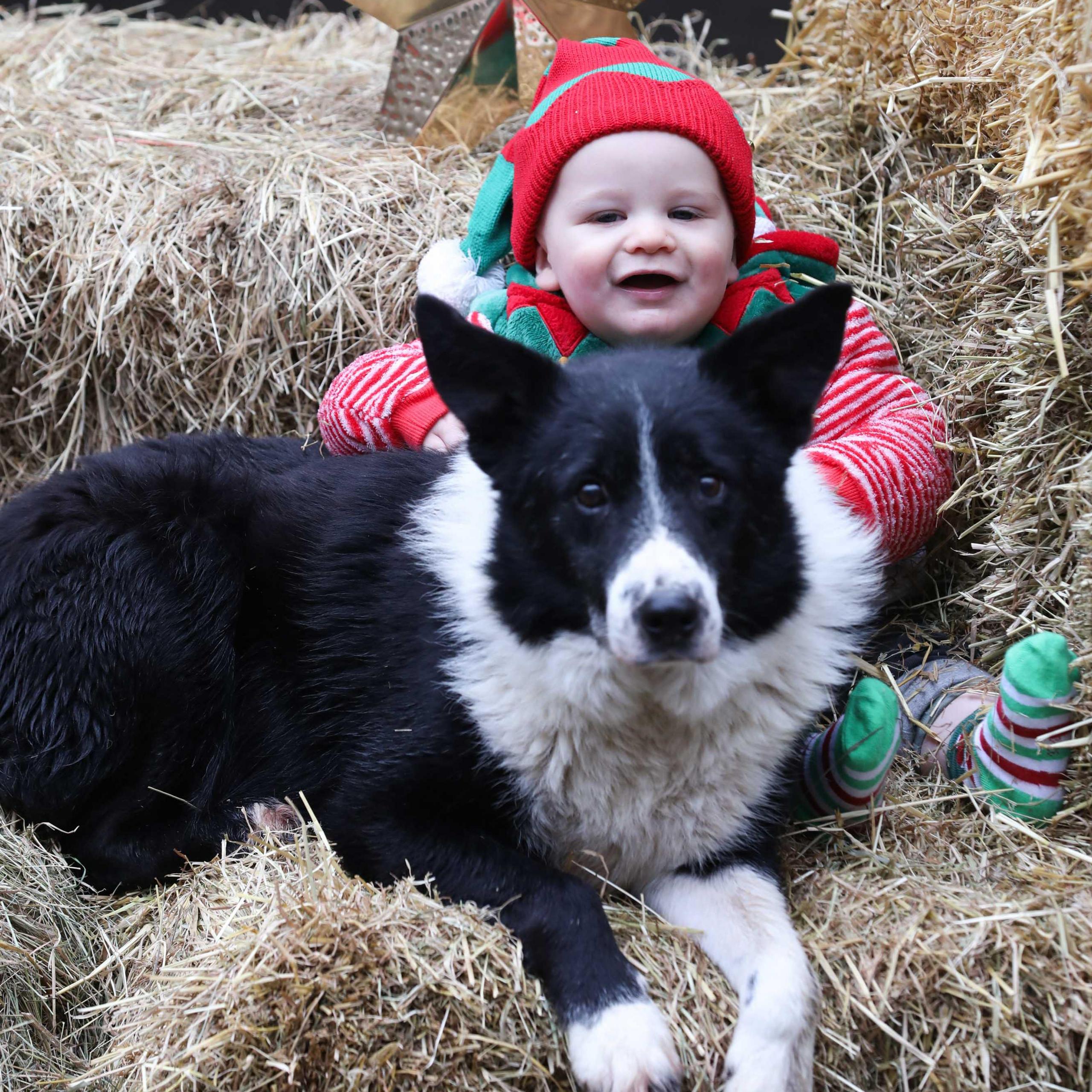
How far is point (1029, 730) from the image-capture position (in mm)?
2443

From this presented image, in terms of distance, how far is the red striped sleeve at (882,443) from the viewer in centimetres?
285

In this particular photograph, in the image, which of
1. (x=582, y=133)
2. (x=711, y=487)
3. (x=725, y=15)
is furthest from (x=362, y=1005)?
(x=725, y=15)

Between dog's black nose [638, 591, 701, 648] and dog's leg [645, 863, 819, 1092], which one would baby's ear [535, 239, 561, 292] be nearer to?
dog's black nose [638, 591, 701, 648]

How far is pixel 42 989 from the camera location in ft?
7.95

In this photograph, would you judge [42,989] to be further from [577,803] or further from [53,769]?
[577,803]

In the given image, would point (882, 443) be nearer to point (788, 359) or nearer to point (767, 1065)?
point (788, 359)

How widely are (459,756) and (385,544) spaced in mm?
642

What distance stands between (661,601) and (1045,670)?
→ 97 cm

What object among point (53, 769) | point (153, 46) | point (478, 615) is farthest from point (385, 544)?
point (153, 46)

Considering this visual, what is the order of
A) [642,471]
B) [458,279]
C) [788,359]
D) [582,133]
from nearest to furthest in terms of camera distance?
[642,471]
[788,359]
[582,133]
[458,279]

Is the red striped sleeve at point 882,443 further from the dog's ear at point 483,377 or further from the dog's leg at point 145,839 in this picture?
the dog's leg at point 145,839

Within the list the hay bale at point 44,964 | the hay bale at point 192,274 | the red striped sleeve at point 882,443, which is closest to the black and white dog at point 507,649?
the hay bale at point 44,964

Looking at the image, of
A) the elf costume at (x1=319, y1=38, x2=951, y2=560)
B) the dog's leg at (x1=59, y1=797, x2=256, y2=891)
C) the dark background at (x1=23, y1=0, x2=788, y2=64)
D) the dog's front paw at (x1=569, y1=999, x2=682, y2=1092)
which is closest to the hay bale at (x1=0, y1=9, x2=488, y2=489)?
the elf costume at (x1=319, y1=38, x2=951, y2=560)

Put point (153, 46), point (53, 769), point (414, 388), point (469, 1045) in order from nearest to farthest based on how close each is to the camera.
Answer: point (469, 1045) < point (53, 769) < point (414, 388) < point (153, 46)
